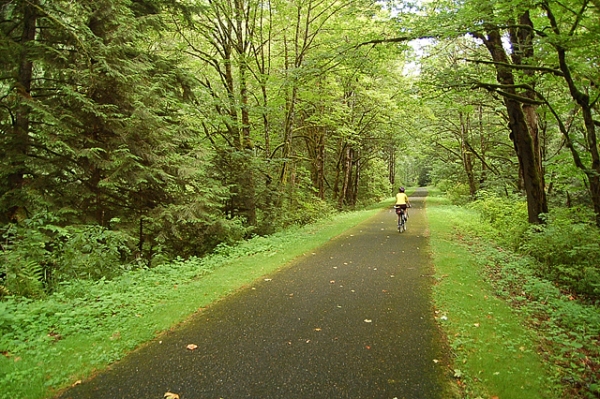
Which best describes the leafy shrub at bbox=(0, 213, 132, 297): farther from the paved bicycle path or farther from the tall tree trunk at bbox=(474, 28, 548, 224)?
the tall tree trunk at bbox=(474, 28, 548, 224)

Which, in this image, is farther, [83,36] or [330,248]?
[330,248]

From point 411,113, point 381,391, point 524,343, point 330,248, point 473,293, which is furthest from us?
point 411,113

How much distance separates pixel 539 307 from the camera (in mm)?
5234

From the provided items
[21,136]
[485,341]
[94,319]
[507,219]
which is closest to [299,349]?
[485,341]

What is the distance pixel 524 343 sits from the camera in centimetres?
413

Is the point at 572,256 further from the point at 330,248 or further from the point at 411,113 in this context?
the point at 411,113

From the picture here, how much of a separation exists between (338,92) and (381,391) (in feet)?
59.4

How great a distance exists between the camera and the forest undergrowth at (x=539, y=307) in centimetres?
349

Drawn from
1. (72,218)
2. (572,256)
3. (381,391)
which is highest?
(72,218)

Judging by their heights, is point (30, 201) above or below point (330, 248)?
above

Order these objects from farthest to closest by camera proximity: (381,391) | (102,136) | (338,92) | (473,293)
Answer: (338,92)
(102,136)
(473,293)
(381,391)

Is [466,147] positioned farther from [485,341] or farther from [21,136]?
[21,136]

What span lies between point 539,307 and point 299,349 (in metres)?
4.03

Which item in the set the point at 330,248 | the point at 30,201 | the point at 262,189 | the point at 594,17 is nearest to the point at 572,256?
the point at 330,248
